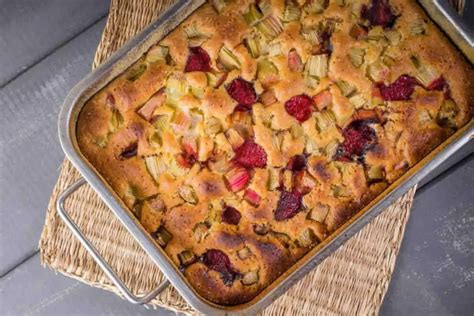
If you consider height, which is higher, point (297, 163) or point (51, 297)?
point (297, 163)

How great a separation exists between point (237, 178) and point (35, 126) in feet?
2.49

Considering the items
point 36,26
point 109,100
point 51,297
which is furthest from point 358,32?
point 51,297

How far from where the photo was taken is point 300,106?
1.77 metres

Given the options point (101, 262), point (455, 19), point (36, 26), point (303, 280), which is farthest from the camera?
point (36, 26)

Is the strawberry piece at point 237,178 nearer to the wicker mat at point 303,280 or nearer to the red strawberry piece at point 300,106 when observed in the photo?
the red strawberry piece at point 300,106

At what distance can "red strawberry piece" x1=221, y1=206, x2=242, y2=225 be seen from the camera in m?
1.80

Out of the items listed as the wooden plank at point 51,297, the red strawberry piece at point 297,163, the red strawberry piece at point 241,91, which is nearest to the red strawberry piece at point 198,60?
the red strawberry piece at point 241,91

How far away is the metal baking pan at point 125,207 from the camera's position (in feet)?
5.59

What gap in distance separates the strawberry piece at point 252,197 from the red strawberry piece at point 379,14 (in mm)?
522

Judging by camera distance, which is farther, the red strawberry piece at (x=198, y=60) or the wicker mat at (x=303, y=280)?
the wicker mat at (x=303, y=280)

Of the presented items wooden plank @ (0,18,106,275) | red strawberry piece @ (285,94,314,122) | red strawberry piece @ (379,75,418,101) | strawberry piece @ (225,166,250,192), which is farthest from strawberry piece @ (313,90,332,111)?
wooden plank @ (0,18,106,275)

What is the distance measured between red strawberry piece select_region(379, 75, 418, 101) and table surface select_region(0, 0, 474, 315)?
0.46 meters

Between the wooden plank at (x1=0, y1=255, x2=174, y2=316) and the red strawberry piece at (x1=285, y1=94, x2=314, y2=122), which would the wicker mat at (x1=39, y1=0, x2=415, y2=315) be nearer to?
the wooden plank at (x1=0, y1=255, x2=174, y2=316)

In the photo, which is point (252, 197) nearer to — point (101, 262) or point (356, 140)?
point (356, 140)
